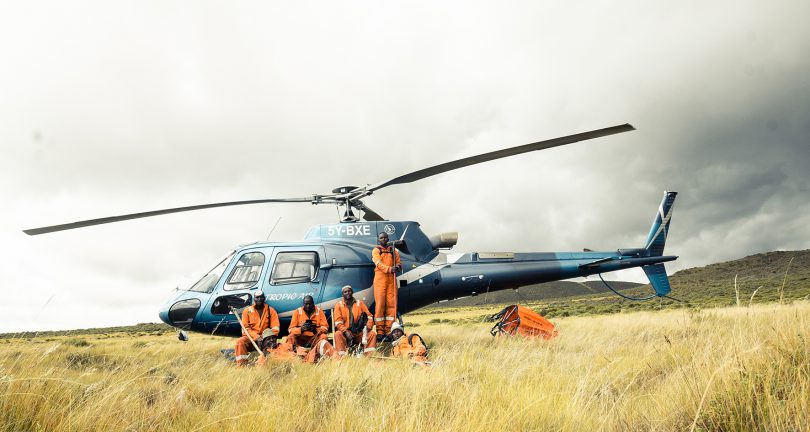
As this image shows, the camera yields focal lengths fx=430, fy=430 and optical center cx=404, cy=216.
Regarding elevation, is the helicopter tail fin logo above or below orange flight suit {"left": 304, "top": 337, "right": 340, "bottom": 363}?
above

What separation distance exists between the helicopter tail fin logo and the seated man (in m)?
6.66

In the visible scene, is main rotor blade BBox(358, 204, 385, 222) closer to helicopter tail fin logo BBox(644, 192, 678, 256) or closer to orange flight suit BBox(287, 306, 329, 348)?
orange flight suit BBox(287, 306, 329, 348)

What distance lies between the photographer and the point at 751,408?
8.12 ft

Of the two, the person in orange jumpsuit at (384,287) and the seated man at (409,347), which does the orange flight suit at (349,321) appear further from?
the seated man at (409,347)

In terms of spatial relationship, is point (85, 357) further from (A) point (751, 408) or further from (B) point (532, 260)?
(A) point (751, 408)

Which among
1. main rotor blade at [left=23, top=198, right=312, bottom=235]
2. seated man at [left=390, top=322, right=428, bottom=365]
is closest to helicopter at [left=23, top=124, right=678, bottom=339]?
main rotor blade at [left=23, top=198, right=312, bottom=235]

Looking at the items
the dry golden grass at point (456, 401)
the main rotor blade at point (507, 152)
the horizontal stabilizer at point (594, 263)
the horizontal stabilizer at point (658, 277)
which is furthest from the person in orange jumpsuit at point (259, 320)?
the horizontal stabilizer at point (658, 277)

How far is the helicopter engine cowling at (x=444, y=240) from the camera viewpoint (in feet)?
30.1

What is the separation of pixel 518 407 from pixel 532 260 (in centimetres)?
635

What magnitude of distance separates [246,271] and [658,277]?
925 centimetres

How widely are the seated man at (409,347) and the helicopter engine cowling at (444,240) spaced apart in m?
2.78

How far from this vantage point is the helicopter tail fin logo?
10.1 metres

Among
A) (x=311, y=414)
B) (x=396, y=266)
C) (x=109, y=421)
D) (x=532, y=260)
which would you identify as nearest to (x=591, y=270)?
(x=532, y=260)

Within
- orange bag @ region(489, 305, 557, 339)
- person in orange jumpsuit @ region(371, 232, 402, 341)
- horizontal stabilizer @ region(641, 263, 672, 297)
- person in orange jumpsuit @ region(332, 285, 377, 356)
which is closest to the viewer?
person in orange jumpsuit @ region(332, 285, 377, 356)
